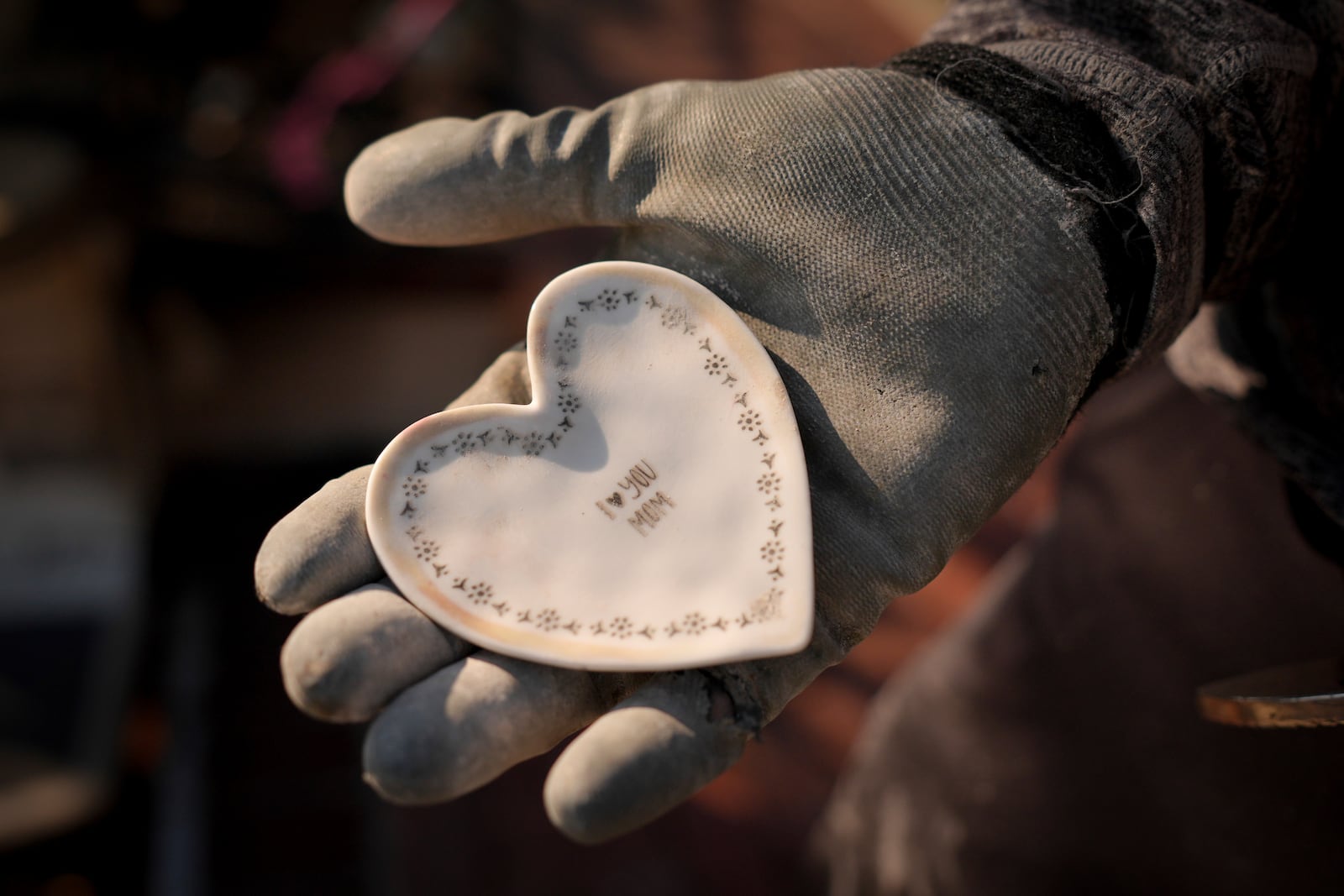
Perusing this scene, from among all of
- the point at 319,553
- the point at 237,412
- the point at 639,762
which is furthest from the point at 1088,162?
the point at 237,412

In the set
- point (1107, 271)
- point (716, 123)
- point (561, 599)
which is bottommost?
point (561, 599)

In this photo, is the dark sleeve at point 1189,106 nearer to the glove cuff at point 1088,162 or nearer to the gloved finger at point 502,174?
the glove cuff at point 1088,162

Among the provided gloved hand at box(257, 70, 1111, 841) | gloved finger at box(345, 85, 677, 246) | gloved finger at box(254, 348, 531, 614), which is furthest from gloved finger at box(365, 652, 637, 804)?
gloved finger at box(345, 85, 677, 246)

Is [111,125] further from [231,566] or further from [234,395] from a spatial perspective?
[231,566]

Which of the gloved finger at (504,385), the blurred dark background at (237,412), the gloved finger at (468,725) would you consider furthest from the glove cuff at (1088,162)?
the blurred dark background at (237,412)

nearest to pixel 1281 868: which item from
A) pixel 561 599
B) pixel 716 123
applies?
pixel 561 599

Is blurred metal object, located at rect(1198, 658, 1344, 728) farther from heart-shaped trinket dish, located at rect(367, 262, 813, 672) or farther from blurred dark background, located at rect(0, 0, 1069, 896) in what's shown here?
blurred dark background, located at rect(0, 0, 1069, 896)

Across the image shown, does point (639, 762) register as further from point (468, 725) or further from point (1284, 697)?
point (1284, 697)
